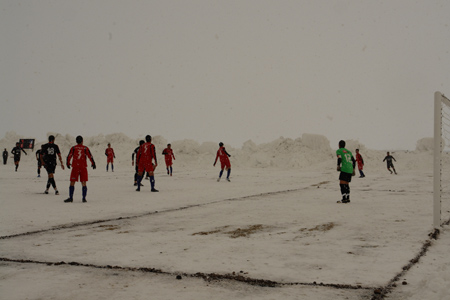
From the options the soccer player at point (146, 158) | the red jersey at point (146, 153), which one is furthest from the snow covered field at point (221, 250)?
the red jersey at point (146, 153)

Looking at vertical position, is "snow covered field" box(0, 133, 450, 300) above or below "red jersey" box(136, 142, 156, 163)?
below

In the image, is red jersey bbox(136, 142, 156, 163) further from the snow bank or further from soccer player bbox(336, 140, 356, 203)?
the snow bank

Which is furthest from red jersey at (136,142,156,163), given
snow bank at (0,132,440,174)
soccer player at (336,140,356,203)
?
snow bank at (0,132,440,174)

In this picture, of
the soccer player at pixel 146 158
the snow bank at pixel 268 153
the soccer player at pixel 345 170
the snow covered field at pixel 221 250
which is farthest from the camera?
the snow bank at pixel 268 153

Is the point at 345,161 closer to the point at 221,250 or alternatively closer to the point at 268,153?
the point at 221,250

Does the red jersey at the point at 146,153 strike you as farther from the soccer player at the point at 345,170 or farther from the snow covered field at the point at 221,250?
the soccer player at the point at 345,170

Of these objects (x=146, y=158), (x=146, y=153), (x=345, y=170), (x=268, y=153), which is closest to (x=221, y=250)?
(x=345, y=170)

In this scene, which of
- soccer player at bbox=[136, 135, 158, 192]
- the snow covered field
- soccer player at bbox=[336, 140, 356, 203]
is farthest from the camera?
soccer player at bbox=[136, 135, 158, 192]

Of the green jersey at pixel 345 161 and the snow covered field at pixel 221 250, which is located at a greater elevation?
the green jersey at pixel 345 161

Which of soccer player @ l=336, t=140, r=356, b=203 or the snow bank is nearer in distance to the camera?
soccer player @ l=336, t=140, r=356, b=203

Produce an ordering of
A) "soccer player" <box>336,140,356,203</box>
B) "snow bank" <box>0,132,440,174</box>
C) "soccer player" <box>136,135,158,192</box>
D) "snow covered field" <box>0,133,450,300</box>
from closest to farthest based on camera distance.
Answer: "snow covered field" <box>0,133,450,300</box>, "soccer player" <box>336,140,356,203</box>, "soccer player" <box>136,135,158,192</box>, "snow bank" <box>0,132,440,174</box>

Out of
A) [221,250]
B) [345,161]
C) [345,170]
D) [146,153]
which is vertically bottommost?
[221,250]

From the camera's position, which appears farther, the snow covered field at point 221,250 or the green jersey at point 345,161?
the green jersey at point 345,161

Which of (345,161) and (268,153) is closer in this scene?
(345,161)
